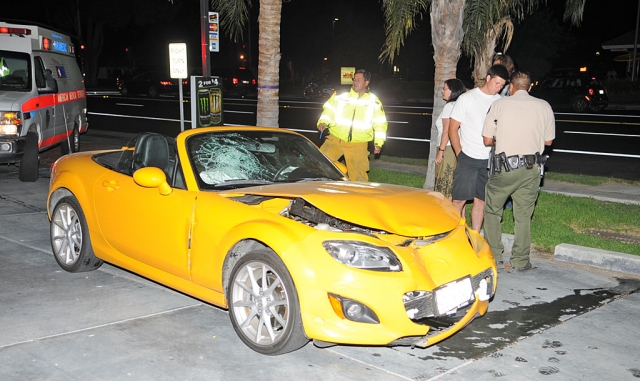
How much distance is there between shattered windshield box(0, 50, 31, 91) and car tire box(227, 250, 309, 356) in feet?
28.0

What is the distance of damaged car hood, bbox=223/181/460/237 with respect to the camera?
16.1ft

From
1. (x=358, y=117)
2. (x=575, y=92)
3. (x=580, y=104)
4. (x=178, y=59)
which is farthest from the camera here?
(x=575, y=92)

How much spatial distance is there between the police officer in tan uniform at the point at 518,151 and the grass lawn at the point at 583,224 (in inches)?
39.9

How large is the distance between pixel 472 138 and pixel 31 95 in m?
7.56

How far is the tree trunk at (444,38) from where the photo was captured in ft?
34.4

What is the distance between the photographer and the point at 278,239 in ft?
15.3

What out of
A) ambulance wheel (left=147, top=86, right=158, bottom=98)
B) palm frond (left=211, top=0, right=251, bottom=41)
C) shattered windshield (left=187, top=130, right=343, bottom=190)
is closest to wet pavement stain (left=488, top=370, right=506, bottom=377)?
shattered windshield (left=187, top=130, right=343, bottom=190)

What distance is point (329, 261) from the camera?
450 cm

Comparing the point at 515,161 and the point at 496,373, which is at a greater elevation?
the point at 515,161

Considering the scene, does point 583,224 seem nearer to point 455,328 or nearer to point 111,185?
point 455,328

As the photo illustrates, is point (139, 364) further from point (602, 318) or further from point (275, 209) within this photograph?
point (602, 318)

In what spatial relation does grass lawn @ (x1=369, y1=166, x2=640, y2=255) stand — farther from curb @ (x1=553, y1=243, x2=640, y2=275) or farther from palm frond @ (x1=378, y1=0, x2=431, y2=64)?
palm frond @ (x1=378, y1=0, x2=431, y2=64)

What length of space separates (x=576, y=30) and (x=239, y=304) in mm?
63777

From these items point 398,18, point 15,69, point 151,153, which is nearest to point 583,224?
point 398,18
